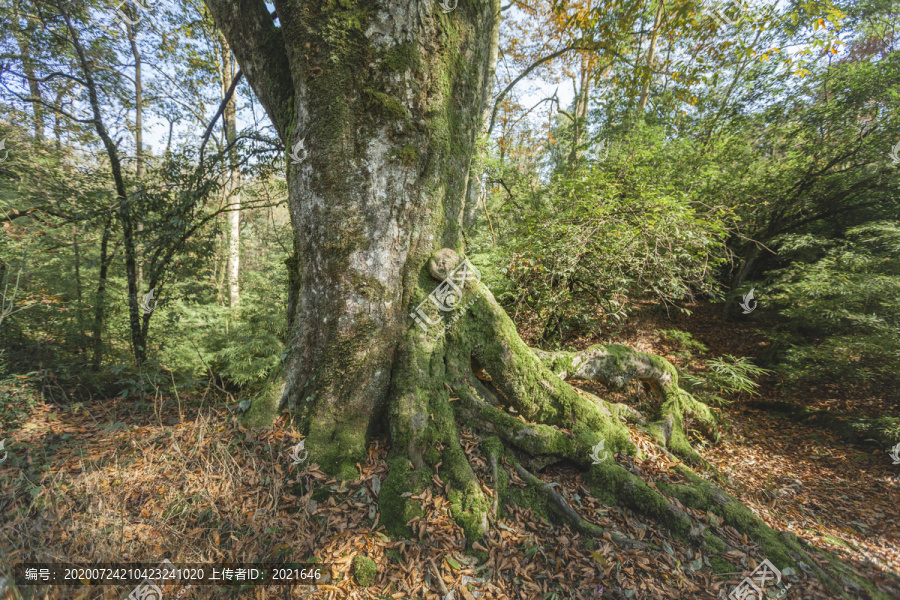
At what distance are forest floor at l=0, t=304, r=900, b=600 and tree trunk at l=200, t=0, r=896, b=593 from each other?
14cm

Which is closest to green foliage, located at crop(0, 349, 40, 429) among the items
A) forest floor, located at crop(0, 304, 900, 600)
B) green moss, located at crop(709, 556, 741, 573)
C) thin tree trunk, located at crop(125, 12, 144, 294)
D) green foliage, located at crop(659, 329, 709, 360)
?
forest floor, located at crop(0, 304, 900, 600)

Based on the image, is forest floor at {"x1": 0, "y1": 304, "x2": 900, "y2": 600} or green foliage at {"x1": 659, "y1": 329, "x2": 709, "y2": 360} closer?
forest floor at {"x1": 0, "y1": 304, "x2": 900, "y2": 600}

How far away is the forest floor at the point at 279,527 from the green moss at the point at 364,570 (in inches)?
1.3

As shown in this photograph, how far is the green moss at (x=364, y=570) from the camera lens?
2.10m

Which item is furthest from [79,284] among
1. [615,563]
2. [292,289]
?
[615,563]

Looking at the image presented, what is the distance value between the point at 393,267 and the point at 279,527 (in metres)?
2.06

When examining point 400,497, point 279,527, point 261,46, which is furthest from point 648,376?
point 261,46

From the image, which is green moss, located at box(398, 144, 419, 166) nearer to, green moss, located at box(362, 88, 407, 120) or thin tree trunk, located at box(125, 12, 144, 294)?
green moss, located at box(362, 88, 407, 120)

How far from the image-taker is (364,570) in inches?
84.0

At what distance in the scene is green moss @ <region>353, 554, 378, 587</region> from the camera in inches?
82.7

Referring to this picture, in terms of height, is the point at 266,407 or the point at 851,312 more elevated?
the point at 851,312

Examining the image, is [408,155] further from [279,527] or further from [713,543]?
[713,543]

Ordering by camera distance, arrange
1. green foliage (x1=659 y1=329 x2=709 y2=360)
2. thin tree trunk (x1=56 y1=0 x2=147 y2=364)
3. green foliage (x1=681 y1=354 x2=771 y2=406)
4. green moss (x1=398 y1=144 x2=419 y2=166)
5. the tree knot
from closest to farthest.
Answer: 1. green moss (x1=398 y1=144 x2=419 y2=166)
2. the tree knot
3. thin tree trunk (x1=56 y1=0 x2=147 y2=364)
4. green foliage (x1=681 y1=354 x2=771 y2=406)
5. green foliage (x1=659 y1=329 x2=709 y2=360)

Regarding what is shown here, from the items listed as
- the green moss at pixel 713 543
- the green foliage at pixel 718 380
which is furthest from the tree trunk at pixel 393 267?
the green foliage at pixel 718 380
